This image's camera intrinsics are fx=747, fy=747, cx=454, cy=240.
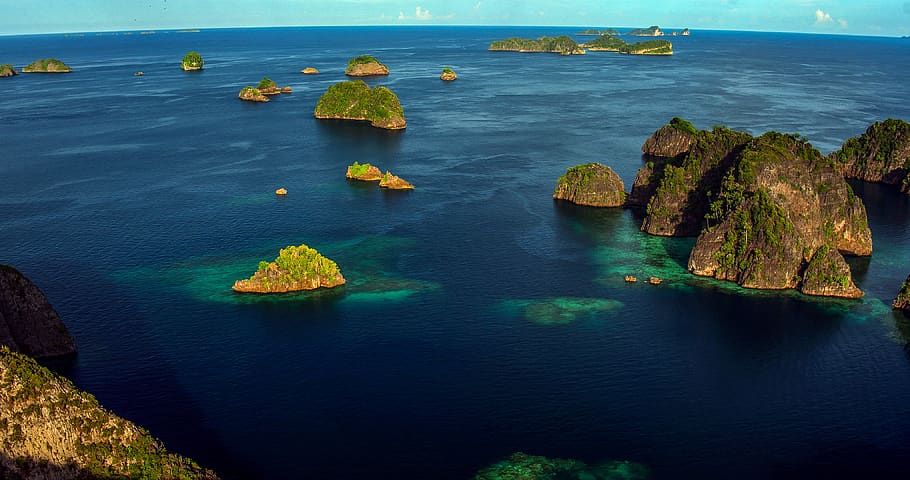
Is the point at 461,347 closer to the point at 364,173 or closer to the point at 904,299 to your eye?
the point at 904,299

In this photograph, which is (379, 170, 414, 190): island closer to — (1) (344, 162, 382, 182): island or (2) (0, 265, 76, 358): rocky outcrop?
(1) (344, 162, 382, 182): island

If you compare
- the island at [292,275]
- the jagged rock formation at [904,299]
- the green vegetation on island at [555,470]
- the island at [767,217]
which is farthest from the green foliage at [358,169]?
the green vegetation on island at [555,470]

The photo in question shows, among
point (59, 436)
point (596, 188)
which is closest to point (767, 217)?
point (596, 188)

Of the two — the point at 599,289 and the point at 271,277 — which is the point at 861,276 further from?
the point at 271,277

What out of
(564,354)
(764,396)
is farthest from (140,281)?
(764,396)

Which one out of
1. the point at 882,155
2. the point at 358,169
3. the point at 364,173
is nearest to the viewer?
the point at 882,155
